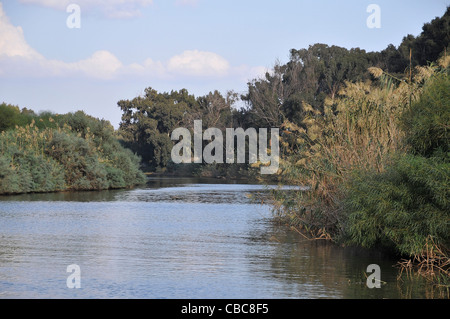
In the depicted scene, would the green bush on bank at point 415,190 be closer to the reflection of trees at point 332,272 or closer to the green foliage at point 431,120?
the green foliage at point 431,120

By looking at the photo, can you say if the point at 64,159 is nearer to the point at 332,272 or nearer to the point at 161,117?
the point at 332,272

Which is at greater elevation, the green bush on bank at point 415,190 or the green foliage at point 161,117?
the green foliage at point 161,117

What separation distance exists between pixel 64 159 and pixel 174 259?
25.7 meters

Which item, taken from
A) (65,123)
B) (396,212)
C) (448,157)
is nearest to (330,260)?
(396,212)

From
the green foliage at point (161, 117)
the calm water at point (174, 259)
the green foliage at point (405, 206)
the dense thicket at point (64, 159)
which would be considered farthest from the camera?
the green foliage at point (161, 117)

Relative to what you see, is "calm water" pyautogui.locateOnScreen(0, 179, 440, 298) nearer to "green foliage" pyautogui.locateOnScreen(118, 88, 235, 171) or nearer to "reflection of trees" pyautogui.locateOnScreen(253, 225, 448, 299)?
"reflection of trees" pyautogui.locateOnScreen(253, 225, 448, 299)

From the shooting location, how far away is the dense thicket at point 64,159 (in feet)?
115

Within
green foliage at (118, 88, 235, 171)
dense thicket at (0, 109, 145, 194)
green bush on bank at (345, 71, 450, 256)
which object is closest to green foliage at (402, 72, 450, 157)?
green bush on bank at (345, 71, 450, 256)

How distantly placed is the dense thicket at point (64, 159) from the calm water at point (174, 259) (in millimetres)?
10596

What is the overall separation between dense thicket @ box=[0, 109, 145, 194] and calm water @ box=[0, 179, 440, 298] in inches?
417

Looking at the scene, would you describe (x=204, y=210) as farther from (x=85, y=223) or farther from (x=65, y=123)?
(x=65, y=123)

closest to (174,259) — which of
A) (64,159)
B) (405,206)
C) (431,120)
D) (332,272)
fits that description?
(332,272)

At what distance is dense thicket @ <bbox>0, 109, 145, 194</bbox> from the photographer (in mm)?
34906

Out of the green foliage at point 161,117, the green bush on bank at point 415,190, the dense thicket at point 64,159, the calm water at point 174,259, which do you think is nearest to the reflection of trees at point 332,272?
the calm water at point 174,259
